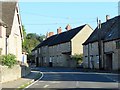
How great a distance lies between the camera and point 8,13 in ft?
136

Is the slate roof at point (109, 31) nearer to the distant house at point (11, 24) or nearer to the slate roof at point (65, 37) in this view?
the slate roof at point (65, 37)

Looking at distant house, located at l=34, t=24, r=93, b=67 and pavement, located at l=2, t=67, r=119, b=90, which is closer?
pavement, located at l=2, t=67, r=119, b=90

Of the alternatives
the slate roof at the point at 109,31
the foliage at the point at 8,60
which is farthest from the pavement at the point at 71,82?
the slate roof at the point at 109,31

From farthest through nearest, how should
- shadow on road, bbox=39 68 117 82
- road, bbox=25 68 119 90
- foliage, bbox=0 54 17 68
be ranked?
shadow on road, bbox=39 68 117 82 < foliage, bbox=0 54 17 68 < road, bbox=25 68 119 90

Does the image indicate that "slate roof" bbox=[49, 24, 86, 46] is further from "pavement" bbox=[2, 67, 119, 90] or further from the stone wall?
the stone wall

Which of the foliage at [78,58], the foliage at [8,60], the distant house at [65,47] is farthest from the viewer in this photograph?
the distant house at [65,47]

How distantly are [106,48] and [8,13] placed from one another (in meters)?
23.6

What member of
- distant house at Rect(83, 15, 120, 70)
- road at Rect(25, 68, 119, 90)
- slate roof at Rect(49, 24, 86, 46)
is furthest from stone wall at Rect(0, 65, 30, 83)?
slate roof at Rect(49, 24, 86, 46)

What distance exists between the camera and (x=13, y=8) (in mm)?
42344

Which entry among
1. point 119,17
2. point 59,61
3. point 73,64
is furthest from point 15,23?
point 59,61

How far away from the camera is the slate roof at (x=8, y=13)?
131ft

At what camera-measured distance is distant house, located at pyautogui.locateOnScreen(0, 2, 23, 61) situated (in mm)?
39938

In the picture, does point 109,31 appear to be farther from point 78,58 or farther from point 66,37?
point 66,37

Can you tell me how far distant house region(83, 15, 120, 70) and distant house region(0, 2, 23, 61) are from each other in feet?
53.2
